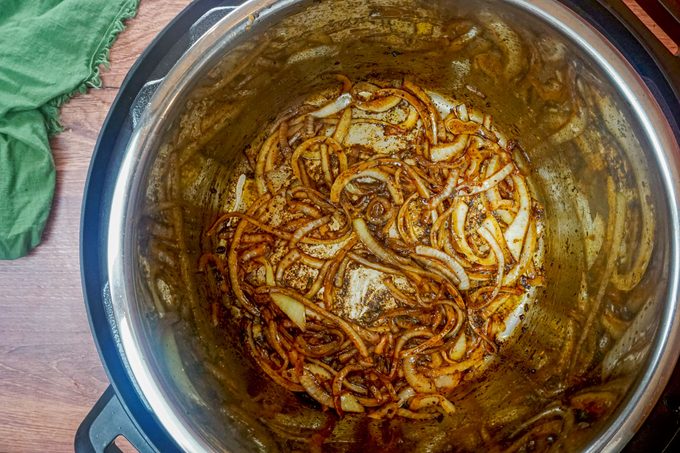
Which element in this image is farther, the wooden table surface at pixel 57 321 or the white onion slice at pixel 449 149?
the white onion slice at pixel 449 149

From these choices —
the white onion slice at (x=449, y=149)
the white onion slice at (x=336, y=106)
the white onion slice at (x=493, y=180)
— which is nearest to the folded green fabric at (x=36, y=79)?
the white onion slice at (x=336, y=106)

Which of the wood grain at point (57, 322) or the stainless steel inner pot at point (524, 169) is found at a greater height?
the stainless steel inner pot at point (524, 169)

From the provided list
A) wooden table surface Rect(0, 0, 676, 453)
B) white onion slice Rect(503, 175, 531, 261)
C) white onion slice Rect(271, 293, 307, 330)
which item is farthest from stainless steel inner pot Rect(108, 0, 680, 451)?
wooden table surface Rect(0, 0, 676, 453)

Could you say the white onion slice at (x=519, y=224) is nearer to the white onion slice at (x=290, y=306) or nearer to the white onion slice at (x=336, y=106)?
the white onion slice at (x=336, y=106)

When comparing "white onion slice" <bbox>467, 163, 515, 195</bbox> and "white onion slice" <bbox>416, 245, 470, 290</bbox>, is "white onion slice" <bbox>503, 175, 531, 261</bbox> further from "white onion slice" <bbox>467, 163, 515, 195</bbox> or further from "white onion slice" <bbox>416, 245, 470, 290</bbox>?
"white onion slice" <bbox>416, 245, 470, 290</bbox>

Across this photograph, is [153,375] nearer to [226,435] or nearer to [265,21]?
[226,435]

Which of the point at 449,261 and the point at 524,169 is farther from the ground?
the point at 524,169

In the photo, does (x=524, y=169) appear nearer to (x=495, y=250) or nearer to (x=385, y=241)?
(x=495, y=250)

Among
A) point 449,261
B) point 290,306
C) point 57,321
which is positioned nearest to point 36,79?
point 57,321
